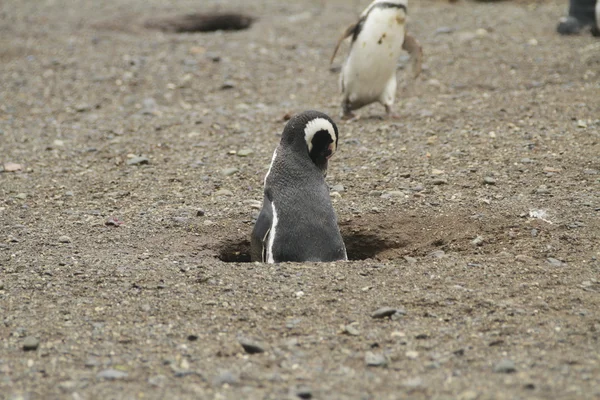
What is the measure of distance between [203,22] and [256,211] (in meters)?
5.12

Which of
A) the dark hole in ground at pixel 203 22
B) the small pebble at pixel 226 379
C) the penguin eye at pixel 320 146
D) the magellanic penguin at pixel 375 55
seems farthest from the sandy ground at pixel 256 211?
the dark hole in ground at pixel 203 22

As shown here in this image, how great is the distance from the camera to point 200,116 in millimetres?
6273

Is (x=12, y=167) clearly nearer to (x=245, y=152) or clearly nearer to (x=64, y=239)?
(x=245, y=152)

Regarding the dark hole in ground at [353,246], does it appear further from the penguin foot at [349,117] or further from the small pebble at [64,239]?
the penguin foot at [349,117]

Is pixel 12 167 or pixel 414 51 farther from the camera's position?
pixel 414 51

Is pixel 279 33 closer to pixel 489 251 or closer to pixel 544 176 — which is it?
pixel 544 176

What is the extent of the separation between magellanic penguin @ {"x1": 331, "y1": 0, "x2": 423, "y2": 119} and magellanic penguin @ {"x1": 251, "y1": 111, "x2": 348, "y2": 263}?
2.29 m

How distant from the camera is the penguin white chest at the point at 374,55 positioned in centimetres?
595

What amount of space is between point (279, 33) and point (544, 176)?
14.3ft

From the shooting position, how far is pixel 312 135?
12.2 ft

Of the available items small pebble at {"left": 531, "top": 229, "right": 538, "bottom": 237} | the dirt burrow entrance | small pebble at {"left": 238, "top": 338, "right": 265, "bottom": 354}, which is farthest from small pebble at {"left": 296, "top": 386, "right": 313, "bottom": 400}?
small pebble at {"left": 531, "top": 229, "right": 538, "bottom": 237}

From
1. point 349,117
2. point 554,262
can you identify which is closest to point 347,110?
point 349,117

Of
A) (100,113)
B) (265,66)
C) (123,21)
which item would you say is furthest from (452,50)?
(123,21)

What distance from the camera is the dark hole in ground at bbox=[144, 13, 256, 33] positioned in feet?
29.4
